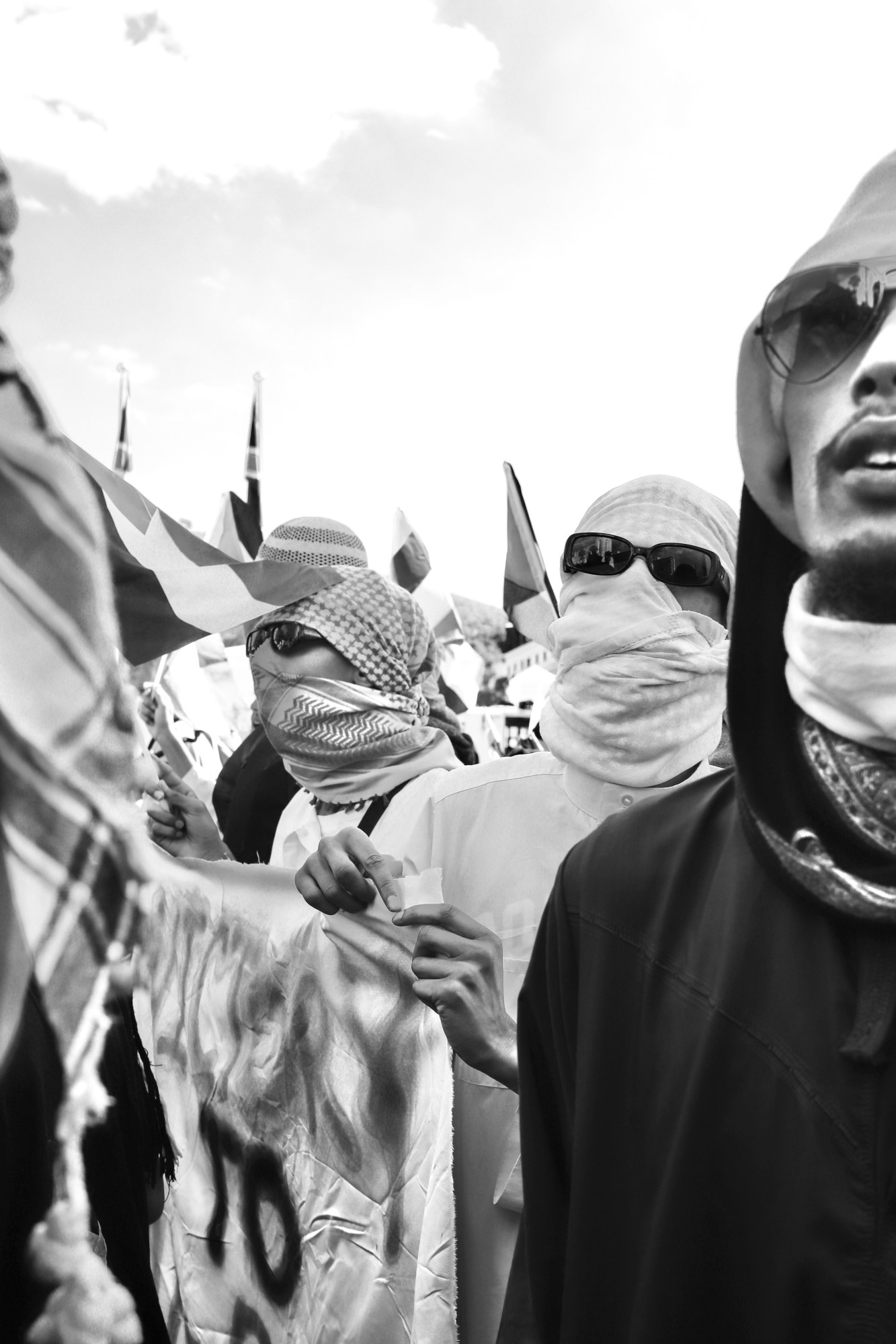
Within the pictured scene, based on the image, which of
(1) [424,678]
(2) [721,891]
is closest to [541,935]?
(2) [721,891]

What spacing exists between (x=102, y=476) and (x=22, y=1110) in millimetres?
1618

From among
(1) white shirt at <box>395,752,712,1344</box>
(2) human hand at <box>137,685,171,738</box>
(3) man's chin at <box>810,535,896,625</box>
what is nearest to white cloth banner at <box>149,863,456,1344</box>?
(1) white shirt at <box>395,752,712,1344</box>

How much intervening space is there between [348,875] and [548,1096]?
677 millimetres

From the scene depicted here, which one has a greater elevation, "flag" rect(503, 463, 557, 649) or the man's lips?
the man's lips

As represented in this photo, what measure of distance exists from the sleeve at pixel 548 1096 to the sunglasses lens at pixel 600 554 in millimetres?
1132

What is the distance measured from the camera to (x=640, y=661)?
97.3 inches

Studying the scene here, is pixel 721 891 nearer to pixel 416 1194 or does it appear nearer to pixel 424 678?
pixel 416 1194

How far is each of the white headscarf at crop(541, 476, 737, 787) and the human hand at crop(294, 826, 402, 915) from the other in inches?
22.5

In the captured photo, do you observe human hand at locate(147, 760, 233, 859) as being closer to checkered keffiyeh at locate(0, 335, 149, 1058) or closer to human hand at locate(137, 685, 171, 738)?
checkered keffiyeh at locate(0, 335, 149, 1058)

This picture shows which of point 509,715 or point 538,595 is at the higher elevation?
point 538,595

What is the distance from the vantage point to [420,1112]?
2.22 metres

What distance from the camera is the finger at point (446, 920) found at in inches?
74.4

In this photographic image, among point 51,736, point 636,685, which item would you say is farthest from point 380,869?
point 636,685

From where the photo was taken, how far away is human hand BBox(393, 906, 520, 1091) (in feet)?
5.95
